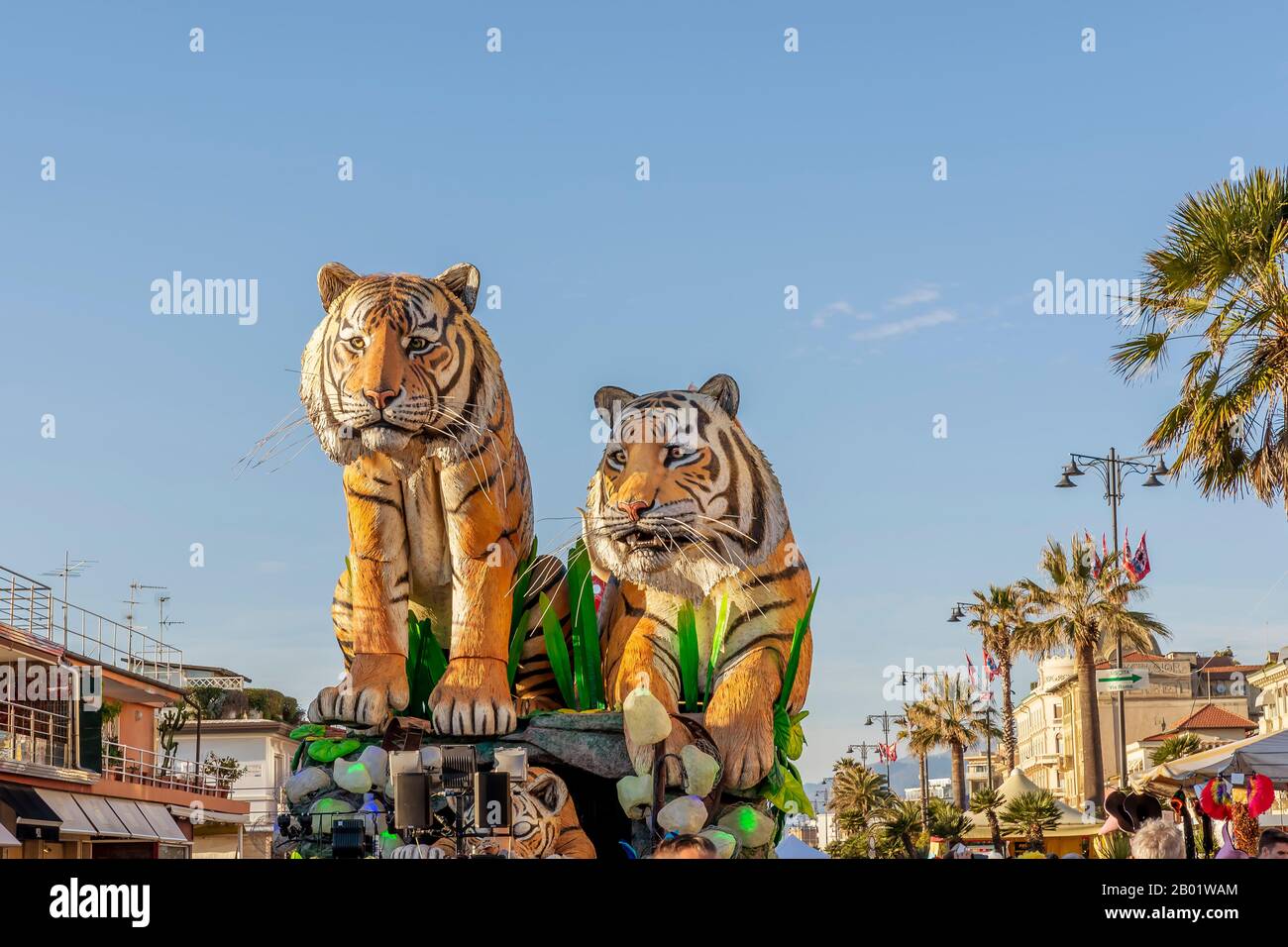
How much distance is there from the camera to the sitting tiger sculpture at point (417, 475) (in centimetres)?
858

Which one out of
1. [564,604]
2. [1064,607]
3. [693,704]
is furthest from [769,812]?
[1064,607]

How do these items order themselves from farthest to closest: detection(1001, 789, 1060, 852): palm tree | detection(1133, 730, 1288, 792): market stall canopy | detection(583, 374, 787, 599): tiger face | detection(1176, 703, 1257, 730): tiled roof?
detection(1176, 703, 1257, 730): tiled roof → detection(1001, 789, 1060, 852): palm tree → detection(1133, 730, 1288, 792): market stall canopy → detection(583, 374, 787, 599): tiger face

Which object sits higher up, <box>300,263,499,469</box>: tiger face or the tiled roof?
<box>300,263,499,469</box>: tiger face

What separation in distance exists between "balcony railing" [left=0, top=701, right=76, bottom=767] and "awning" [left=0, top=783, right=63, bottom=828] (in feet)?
1.69

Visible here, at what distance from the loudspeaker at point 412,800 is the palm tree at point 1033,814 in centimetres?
2249

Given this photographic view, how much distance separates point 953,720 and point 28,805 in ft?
120

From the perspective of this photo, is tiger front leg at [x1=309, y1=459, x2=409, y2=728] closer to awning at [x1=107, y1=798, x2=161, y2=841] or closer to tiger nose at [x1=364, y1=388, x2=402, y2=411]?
tiger nose at [x1=364, y1=388, x2=402, y2=411]

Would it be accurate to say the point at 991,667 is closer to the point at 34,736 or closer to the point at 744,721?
the point at 34,736

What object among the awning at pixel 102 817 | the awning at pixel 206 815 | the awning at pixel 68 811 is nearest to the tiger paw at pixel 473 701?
the awning at pixel 68 811

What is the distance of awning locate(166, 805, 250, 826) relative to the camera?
119ft

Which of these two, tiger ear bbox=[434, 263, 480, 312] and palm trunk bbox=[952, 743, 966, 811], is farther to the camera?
palm trunk bbox=[952, 743, 966, 811]

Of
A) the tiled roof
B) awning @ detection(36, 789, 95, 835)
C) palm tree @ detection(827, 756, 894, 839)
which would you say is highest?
the tiled roof


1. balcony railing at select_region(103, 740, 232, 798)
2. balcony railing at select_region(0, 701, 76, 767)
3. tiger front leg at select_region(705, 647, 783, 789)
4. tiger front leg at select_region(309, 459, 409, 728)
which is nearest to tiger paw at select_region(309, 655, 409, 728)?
tiger front leg at select_region(309, 459, 409, 728)
